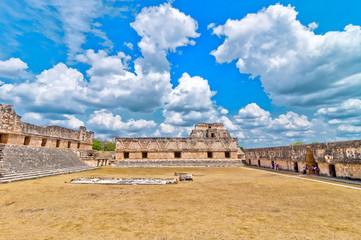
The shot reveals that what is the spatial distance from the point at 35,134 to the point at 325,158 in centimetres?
2371

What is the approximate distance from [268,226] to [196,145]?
67.6 ft

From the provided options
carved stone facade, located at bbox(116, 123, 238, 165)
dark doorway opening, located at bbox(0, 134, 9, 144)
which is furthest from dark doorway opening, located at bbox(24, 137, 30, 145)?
carved stone facade, located at bbox(116, 123, 238, 165)

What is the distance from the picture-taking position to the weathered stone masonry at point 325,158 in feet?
33.1

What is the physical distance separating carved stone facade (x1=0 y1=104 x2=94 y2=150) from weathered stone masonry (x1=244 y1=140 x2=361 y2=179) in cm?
2305

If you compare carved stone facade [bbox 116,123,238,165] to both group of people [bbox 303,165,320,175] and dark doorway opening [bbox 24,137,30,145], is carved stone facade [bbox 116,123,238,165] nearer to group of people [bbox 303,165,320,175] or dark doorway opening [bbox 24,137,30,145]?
dark doorway opening [bbox 24,137,30,145]

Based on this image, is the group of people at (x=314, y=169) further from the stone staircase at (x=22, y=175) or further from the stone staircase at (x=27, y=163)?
the stone staircase at (x=22, y=175)

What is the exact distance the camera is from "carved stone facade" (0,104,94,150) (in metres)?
13.8

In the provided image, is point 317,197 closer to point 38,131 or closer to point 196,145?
point 196,145

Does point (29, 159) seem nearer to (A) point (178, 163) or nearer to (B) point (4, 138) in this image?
(B) point (4, 138)

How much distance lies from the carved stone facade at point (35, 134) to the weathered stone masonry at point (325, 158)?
23051mm

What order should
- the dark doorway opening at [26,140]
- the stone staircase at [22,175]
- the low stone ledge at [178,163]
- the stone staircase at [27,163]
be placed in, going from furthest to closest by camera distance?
the low stone ledge at [178,163]
the dark doorway opening at [26,140]
the stone staircase at [27,163]
the stone staircase at [22,175]

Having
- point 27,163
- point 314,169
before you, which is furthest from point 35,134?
point 314,169

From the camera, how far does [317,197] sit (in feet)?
20.9

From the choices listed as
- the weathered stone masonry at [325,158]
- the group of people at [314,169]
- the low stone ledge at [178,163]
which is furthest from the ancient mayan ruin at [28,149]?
the weathered stone masonry at [325,158]
